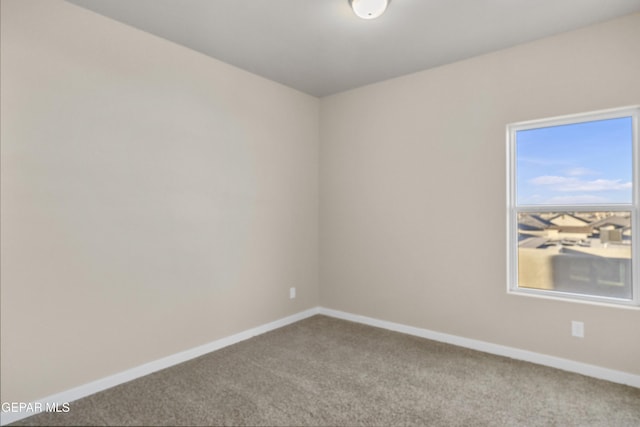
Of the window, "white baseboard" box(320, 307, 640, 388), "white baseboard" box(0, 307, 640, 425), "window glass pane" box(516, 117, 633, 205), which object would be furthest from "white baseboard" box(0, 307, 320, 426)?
"window glass pane" box(516, 117, 633, 205)

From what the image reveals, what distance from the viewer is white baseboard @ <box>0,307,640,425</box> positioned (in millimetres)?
2211

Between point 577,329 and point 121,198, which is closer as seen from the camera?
point 121,198

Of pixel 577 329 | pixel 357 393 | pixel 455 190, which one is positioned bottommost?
pixel 357 393

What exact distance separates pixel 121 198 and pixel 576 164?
3467 millimetres

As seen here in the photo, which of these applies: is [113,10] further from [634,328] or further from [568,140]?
[634,328]

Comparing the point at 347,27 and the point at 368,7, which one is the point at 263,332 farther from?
the point at 368,7

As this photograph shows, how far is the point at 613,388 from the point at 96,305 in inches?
141

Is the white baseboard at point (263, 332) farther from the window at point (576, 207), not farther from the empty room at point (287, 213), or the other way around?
the window at point (576, 207)

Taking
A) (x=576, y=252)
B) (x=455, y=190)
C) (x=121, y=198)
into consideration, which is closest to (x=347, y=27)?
(x=455, y=190)

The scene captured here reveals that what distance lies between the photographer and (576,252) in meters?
2.75

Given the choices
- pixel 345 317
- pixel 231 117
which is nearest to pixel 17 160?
pixel 231 117

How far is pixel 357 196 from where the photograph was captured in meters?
3.89

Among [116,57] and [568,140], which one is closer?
[116,57]

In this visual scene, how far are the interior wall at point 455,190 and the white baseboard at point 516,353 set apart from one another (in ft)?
0.15
